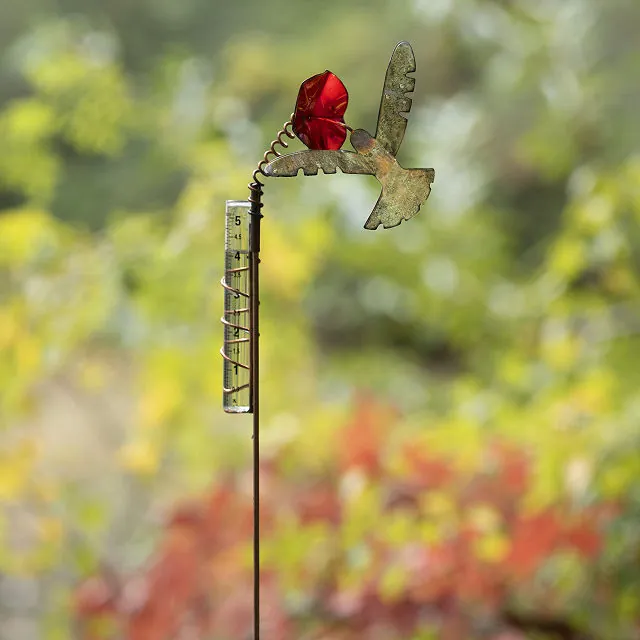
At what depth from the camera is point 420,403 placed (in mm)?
2027

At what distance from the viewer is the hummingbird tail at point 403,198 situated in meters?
0.58

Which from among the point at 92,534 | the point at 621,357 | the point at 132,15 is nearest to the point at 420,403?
the point at 621,357

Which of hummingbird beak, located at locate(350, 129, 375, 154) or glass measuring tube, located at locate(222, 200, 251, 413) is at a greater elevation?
hummingbird beak, located at locate(350, 129, 375, 154)

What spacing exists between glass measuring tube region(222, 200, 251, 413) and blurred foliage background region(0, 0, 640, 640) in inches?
29.6

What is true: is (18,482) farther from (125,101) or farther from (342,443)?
(125,101)

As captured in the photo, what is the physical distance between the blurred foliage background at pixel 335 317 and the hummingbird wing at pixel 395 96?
2.72ft

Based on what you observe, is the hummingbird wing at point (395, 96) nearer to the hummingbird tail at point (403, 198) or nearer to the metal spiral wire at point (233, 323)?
the hummingbird tail at point (403, 198)

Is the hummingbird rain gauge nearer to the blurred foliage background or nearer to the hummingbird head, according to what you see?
the hummingbird head

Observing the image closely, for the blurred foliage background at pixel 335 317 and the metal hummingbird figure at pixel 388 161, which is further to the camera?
the blurred foliage background at pixel 335 317

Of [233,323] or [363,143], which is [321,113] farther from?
[233,323]

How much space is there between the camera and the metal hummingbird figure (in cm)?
57

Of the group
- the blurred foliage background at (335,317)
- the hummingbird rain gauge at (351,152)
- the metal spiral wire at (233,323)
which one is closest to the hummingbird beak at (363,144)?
the hummingbird rain gauge at (351,152)

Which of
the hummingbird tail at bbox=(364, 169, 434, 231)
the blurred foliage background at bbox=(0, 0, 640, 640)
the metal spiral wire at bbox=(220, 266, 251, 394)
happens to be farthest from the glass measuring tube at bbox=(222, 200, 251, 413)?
the blurred foliage background at bbox=(0, 0, 640, 640)

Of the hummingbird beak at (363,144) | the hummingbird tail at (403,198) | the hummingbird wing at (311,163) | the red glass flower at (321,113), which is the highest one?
the red glass flower at (321,113)
